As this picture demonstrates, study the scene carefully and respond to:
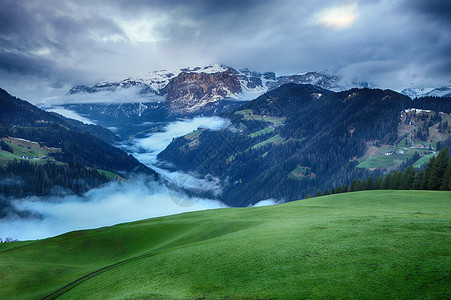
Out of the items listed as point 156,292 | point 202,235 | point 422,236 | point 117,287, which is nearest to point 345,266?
point 422,236

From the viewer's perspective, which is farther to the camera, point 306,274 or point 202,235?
point 202,235

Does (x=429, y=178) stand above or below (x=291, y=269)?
above

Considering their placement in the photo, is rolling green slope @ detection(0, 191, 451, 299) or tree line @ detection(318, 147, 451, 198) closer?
rolling green slope @ detection(0, 191, 451, 299)

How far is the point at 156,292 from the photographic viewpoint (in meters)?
24.0

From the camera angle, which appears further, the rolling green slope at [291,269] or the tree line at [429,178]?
the tree line at [429,178]

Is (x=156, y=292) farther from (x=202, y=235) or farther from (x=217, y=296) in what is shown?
(x=202, y=235)

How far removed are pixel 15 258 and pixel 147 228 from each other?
26.9 m

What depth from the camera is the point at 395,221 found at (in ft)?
101

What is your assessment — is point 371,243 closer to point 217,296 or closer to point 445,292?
point 445,292

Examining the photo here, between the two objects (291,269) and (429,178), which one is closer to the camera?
(291,269)

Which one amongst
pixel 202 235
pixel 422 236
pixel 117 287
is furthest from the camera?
pixel 202 235

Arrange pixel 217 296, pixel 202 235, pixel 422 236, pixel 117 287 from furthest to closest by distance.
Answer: pixel 202 235 → pixel 117 287 → pixel 422 236 → pixel 217 296

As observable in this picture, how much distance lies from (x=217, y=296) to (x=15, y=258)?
5378cm

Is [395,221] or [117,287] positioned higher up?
[395,221]
